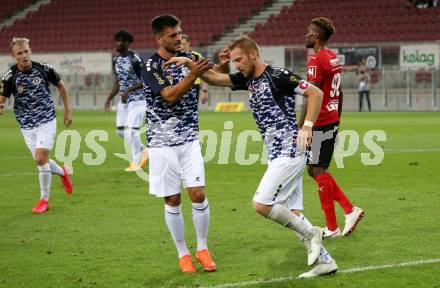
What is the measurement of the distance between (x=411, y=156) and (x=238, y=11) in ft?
105

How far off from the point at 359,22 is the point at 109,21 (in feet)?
54.9

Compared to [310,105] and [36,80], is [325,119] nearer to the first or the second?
[310,105]

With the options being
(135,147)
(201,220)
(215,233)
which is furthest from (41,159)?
(135,147)

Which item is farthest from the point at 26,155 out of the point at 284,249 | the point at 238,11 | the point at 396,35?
the point at 238,11

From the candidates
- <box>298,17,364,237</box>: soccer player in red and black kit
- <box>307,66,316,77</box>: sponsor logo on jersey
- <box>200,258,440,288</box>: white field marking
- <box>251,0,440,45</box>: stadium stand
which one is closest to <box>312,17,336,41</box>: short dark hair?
<box>298,17,364,237</box>: soccer player in red and black kit

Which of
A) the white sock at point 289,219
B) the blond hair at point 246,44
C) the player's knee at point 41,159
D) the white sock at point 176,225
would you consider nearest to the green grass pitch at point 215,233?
the white sock at point 176,225

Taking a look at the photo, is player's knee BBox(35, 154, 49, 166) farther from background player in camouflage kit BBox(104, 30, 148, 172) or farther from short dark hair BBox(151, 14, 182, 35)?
short dark hair BBox(151, 14, 182, 35)

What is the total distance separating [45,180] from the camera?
12.0 m

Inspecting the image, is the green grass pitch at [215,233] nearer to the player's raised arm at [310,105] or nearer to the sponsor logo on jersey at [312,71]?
the player's raised arm at [310,105]

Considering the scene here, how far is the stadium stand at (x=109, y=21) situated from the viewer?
49.0 m

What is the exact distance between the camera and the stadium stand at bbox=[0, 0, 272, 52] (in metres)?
49.0

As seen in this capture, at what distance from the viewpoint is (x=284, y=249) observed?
28.7 feet

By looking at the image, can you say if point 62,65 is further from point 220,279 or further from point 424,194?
point 220,279

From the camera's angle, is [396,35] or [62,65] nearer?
[396,35]
